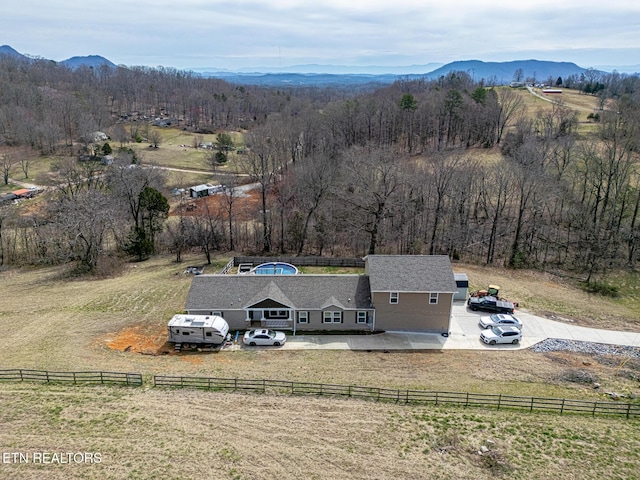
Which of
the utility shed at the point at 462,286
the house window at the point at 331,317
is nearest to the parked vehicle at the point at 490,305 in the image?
the utility shed at the point at 462,286

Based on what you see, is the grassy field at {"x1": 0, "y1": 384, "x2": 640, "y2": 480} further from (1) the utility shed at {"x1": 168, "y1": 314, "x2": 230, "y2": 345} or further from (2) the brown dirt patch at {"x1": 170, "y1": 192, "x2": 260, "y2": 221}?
(2) the brown dirt patch at {"x1": 170, "y1": 192, "x2": 260, "y2": 221}

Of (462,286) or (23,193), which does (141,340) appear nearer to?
(462,286)

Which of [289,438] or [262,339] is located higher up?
[289,438]

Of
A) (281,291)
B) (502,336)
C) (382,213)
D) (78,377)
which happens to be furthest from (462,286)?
(78,377)

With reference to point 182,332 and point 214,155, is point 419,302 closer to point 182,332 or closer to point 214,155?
point 182,332

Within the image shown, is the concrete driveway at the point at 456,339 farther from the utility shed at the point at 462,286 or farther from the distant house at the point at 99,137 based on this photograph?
the distant house at the point at 99,137

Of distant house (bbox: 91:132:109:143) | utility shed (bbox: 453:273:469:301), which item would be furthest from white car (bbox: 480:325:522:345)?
distant house (bbox: 91:132:109:143)

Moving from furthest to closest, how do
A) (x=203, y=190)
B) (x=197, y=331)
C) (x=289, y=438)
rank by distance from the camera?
(x=203, y=190) < (x=197, y=331) < (x=289, y=438)

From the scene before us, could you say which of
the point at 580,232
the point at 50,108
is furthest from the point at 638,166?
the point at 50,108
